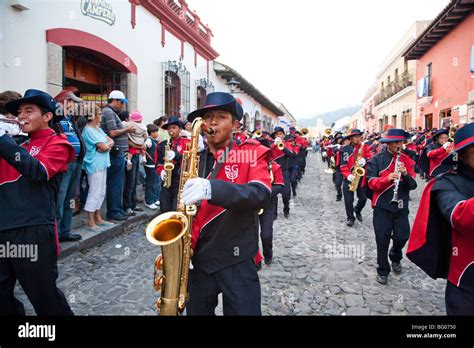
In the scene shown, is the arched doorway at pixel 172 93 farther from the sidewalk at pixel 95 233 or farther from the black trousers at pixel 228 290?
the black trousers at pixel 228 290

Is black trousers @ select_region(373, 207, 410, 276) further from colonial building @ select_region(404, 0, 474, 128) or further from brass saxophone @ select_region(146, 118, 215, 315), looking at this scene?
colonial building @ select_region(404, 0, 474, 128)

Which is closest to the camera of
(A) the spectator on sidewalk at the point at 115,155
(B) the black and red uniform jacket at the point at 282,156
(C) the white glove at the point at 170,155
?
(C) the white glove at the point at 170,155

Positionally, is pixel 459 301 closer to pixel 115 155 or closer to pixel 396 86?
pixel 115 155

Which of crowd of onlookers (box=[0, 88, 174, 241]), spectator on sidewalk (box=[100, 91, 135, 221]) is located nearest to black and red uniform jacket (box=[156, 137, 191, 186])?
crowd of onlookers (box=[0, 88, 174, 241])

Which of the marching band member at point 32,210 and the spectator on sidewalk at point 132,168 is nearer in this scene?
the marching band member at point 32,210

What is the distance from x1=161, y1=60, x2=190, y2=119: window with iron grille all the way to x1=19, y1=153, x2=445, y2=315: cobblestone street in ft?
23.3

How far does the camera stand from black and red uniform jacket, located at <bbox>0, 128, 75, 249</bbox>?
102 inches

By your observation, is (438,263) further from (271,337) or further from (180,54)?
(180,54)

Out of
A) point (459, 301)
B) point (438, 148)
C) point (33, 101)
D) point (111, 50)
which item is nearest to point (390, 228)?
point (459, 301)

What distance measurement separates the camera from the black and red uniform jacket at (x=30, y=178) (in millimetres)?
2602

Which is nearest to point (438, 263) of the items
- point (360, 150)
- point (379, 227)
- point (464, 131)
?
point (464, 131)

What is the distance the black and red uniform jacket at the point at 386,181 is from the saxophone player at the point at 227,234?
2824 millimetres

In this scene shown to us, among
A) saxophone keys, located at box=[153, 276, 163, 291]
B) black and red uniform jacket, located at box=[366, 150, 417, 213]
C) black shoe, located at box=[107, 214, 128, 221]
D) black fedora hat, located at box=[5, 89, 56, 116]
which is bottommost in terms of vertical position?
black shoe, located at box=[107, 214, 128, 221]

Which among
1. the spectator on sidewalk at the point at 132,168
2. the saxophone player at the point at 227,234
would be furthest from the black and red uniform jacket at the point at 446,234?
the spectator on sidewalk at the point at 132,168
